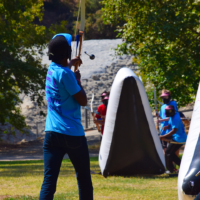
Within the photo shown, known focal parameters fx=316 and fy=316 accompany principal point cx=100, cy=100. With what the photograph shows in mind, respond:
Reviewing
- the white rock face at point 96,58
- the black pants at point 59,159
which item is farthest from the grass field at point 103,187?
the white rock face at point 96,58

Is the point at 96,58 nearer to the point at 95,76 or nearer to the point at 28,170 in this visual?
the point at 95,76

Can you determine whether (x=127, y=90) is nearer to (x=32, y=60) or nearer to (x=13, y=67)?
(x=13, y=67)

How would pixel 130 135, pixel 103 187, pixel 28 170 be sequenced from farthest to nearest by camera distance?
pixel 28 170
pixel 130 135
pixel 103 187

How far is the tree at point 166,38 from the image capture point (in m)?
10.6

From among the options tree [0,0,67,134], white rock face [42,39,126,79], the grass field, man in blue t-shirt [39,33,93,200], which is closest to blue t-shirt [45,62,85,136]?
man in blue t-shirt [39,33,93,200]

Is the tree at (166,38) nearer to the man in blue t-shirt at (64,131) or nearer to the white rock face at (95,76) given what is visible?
the man in blue t-shirt at (64,131)

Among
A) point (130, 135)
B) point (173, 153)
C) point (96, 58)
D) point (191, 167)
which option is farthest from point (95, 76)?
point (191, 167)

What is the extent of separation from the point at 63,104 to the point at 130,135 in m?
3.51

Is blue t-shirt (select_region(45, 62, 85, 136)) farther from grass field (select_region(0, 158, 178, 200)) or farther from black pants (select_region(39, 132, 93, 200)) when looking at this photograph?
grass field (select_region(0, 158, 178, 200))

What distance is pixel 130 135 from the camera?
6.00 m

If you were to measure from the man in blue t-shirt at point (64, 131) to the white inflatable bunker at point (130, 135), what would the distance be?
326 cm

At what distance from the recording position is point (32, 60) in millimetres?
15461

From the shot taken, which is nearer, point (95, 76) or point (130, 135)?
point (130, 135)

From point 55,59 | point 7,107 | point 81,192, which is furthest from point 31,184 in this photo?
point 7,107
